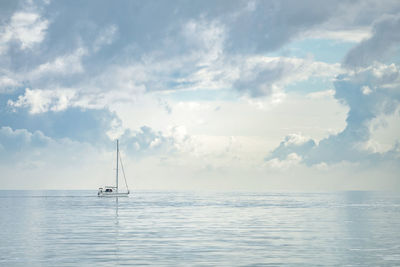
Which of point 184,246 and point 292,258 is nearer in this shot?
point 292,258

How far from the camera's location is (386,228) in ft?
242

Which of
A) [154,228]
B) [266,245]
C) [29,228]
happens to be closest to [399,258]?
[266,245]

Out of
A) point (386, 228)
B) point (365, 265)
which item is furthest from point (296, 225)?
point (365, 265)

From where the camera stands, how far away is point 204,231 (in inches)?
2736

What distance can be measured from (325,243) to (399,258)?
11.5 metres

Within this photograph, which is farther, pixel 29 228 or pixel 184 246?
pixel 29 228

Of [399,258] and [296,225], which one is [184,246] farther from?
[296,225]

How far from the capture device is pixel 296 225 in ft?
258

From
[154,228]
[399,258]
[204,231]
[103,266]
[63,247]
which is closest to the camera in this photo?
[103,266]

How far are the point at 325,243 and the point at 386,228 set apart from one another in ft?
73.6

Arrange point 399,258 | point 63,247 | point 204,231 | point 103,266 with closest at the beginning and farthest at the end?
point 103,266
point 399,258
point 63,247
point 204,231

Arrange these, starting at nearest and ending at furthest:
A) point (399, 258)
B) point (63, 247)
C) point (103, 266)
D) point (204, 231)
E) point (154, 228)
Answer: point (103, 266) < point (399, 258) < point (63, 247) < point (204, 231) < point (154, 228)

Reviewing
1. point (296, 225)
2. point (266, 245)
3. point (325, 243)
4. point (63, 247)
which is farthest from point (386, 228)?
point (63, 247)

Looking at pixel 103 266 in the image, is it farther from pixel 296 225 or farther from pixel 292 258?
pixel 296 225
